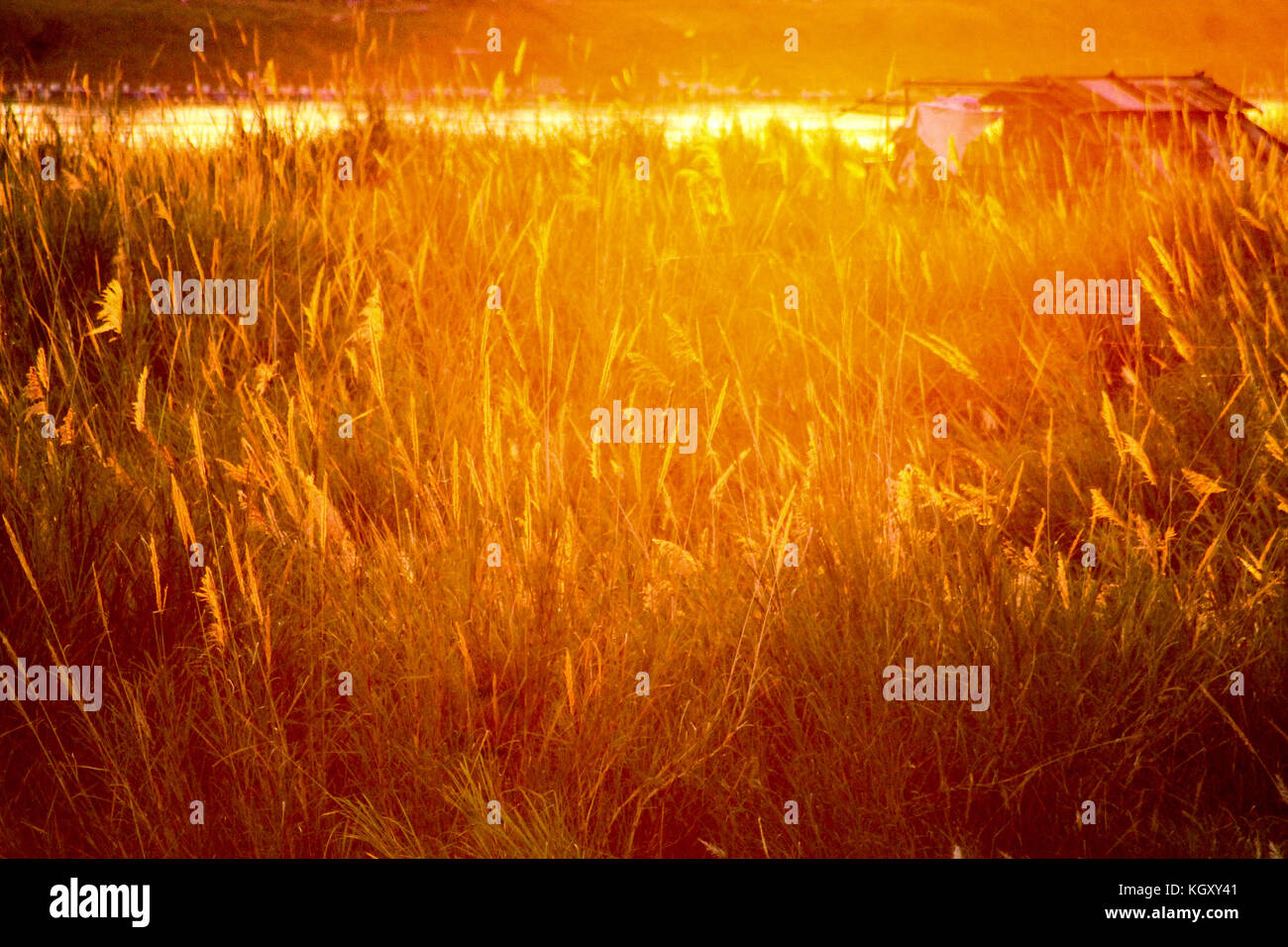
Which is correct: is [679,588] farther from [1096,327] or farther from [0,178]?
[0,178]

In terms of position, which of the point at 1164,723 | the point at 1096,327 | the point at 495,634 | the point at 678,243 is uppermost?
the point at 678,243

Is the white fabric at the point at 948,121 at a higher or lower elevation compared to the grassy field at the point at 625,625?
higher

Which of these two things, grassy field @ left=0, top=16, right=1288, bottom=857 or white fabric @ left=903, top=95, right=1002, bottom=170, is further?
white fabric @ left=903, top=95, right=1002, bottom=170

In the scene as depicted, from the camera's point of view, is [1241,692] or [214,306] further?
[214,306]

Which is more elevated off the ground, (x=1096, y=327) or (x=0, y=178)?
(x=0, y=178)

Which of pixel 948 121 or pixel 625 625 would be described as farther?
pixel 948 121

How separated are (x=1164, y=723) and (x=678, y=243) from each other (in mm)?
2359

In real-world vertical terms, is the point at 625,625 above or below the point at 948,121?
below

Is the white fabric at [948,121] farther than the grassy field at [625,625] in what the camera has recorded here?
Yes

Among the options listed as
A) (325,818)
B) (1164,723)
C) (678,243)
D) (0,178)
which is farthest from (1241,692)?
(0,178)

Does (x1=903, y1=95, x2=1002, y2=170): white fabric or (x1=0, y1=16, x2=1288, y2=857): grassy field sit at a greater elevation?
(x1=903, y1=95, x2=1002, y2=170): white fabric

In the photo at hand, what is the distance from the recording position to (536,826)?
1482 mm
